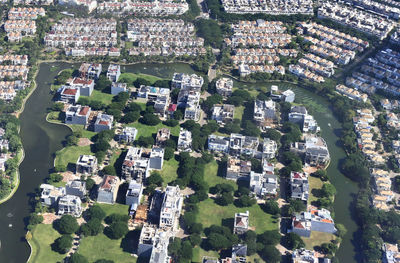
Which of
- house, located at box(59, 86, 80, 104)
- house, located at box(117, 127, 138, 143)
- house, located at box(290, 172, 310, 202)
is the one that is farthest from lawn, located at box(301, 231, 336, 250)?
house, located at box(59, 86, 80, 104)

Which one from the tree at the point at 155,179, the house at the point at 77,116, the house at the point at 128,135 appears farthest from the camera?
the house at the point at 77,116

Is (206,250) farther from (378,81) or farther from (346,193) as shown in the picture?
(378,81)

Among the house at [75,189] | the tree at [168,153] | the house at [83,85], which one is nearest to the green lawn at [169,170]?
the tree at [168,153]

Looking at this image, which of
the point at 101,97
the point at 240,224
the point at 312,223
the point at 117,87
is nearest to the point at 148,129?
the point at 117,87

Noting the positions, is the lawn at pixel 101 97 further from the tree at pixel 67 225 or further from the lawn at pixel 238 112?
Result: the tree at pixel 67 225

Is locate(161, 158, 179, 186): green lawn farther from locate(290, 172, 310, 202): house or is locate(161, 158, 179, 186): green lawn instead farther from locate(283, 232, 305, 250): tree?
locate(283, 232, 305, 250): tree

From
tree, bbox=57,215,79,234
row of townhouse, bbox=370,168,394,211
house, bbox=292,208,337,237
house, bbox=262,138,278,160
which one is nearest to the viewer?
tree, bbox=57,215,79,234
